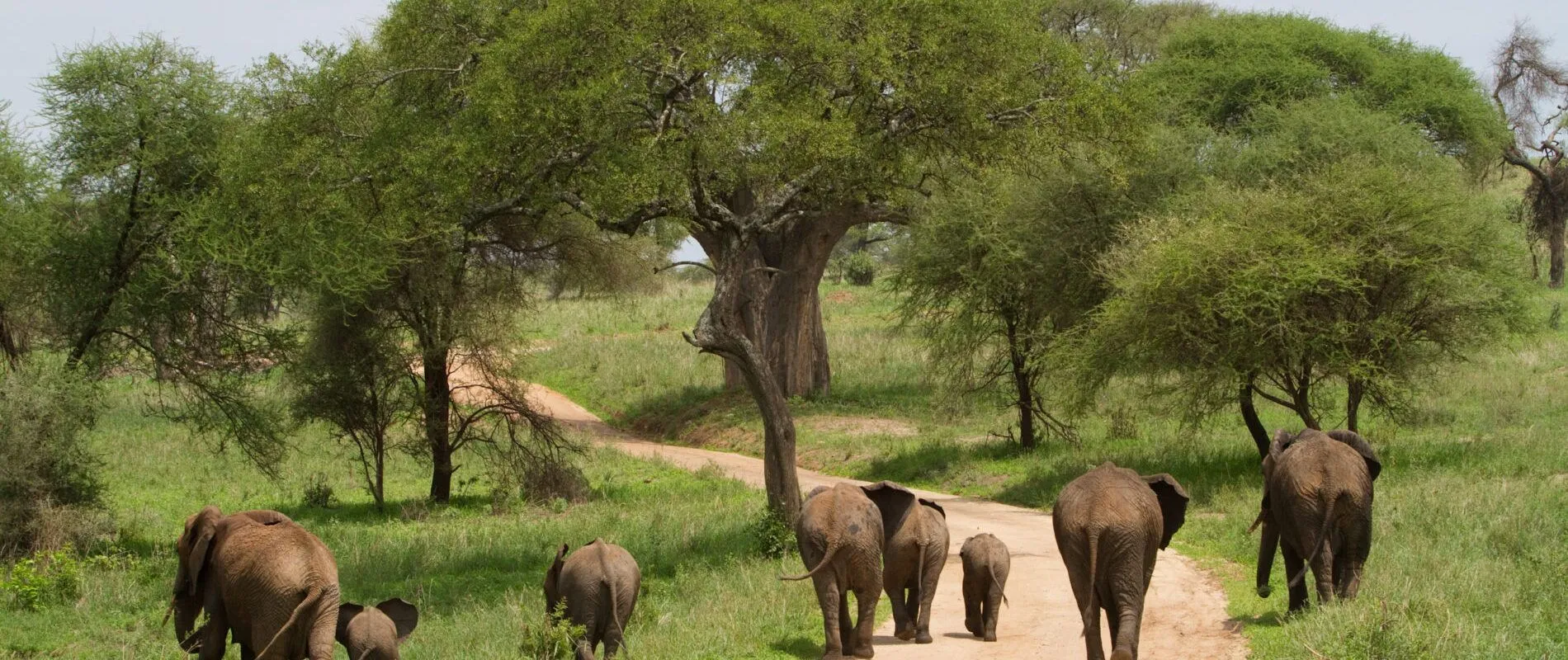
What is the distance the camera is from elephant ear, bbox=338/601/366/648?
1084cm

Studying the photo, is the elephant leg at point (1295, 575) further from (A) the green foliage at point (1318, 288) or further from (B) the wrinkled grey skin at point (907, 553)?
(A) the green foliage at point (1318, 288)

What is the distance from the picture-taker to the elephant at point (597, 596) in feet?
38.3

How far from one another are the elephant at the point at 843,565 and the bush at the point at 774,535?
5456mm

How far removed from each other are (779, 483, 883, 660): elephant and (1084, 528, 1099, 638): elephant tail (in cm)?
205

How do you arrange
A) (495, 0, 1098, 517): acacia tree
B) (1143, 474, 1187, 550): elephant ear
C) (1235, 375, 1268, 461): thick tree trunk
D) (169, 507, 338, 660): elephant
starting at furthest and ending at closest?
(1235, 375, 1268, 461): thick tree trunk < (495, 0, 1098, 517): acacia tree < (1143, 474, 1187, 550): elephant ear < (169, 507, 338, 660): elephant

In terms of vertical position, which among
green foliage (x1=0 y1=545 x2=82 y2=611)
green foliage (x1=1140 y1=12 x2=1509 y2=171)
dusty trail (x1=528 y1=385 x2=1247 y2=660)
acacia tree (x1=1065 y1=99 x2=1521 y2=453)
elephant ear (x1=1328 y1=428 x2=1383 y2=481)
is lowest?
dusty trail (x1=528 y1=385 x2=1247 y2=660)

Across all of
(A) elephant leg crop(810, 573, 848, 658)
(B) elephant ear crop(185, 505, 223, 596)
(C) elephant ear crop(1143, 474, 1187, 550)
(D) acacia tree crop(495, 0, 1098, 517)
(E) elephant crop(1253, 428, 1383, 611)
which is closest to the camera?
(B) elephant ear crop(185, 505, 223, 596)

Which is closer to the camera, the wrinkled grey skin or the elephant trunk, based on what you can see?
the wrinkled grey skin

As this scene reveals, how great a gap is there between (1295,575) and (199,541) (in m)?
8.86

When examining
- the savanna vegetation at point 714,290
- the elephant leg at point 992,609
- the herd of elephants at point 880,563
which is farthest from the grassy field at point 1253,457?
the elephant leg at point 992,609

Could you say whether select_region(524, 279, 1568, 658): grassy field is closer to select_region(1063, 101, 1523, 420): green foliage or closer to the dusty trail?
the dusty trail

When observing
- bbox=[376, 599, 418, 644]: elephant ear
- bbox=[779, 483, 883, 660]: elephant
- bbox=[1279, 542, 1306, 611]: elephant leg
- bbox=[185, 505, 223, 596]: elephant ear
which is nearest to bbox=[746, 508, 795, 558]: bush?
bbox=[779, 483, 883, 660]: elephant

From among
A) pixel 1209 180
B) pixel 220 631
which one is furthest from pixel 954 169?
pixel 220 631

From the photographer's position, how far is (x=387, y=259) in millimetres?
20500
